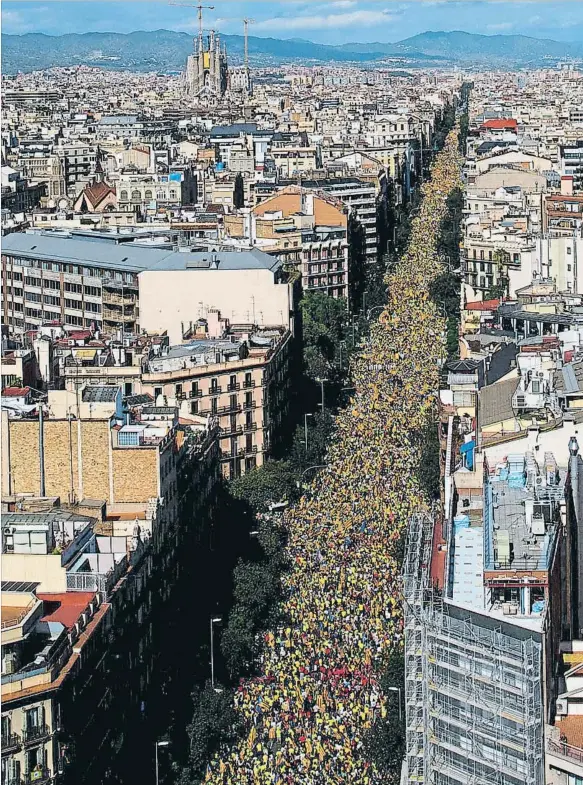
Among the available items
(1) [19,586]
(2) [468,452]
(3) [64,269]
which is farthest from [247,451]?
(1) [19,586]

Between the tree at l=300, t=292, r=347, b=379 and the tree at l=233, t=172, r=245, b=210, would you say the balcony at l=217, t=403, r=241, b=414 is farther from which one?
the tree at l=233, t=172, r=245, b=210

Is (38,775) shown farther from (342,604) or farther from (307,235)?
(307,235)

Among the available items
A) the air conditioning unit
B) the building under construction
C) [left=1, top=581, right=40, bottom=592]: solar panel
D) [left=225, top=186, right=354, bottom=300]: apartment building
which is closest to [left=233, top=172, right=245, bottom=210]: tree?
[left=225, top=186, right=354, bottom=300]: apartment building

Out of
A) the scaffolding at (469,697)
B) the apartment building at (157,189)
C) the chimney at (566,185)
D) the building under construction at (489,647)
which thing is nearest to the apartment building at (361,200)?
the apartment building at (157,189)

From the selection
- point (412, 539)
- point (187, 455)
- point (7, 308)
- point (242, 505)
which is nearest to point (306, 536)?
point (242, 505)

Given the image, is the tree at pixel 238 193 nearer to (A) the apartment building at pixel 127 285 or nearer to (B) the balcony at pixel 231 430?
(A) the apartment building at pixel 127 285

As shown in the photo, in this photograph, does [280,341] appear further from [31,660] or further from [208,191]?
[208,191]

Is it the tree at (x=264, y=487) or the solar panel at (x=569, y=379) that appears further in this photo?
the tree at (x=264, y=487)
